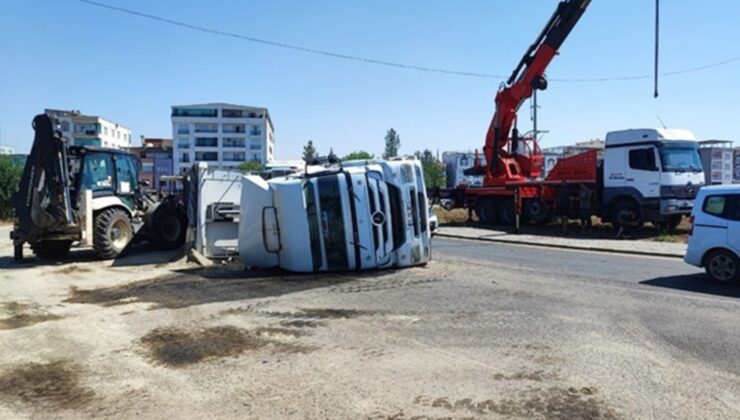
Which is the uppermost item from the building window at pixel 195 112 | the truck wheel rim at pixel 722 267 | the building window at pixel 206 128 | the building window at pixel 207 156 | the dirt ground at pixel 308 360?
the building window at pixel 195 112

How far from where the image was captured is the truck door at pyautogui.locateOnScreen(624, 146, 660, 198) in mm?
19328

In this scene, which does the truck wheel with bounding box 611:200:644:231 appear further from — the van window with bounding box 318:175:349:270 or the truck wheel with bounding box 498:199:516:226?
the van window with bounding box 318:175:349:270

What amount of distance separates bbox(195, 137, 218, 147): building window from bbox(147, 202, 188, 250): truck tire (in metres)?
97.6

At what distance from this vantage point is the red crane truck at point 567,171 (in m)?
19.4

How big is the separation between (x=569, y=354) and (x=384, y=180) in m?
5.97

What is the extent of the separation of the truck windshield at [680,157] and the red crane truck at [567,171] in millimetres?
33

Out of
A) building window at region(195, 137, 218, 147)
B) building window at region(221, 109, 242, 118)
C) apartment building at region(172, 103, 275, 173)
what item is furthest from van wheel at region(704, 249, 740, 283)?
building window at region(221, 109, 242, 118)

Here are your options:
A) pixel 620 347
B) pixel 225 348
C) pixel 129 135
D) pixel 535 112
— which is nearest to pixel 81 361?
pixel 225 348

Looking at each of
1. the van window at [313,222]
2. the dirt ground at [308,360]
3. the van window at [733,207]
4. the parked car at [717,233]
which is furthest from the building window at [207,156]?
the van window at [733,207]

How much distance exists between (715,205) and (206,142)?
107 m

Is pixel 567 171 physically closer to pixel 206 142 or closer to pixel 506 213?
pixel 506 213

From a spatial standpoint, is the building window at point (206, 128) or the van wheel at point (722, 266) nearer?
the van wheel at point (722, 266)

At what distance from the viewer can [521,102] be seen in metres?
24.9

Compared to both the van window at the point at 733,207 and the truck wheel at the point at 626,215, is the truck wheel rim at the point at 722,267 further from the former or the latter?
→ the truck wheel at the point at 626,215
